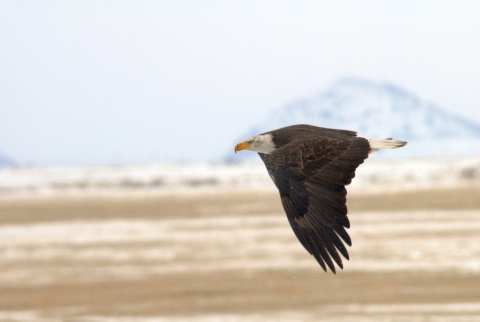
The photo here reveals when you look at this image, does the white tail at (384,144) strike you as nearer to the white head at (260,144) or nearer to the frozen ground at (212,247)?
the white head at (260,144)

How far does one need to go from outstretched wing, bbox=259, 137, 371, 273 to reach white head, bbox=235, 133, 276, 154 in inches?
9.7

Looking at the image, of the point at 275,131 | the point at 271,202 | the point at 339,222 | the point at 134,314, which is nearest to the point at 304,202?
the point at 339,222

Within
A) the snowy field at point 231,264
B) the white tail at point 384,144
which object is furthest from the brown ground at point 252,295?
the white tail at point 384,144

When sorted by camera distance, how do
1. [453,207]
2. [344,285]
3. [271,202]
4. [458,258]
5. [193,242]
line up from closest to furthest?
[344,285] < [458,258] < [193,242] < [453,207] < [271,202]

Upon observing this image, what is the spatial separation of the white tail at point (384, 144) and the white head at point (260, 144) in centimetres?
75

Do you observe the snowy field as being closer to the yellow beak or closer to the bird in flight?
the yellow beak

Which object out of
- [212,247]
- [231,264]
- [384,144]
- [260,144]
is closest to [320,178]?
[384,144]

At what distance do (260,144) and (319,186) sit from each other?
2.43 ft

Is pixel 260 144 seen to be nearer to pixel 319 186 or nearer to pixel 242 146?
pixel 242 146

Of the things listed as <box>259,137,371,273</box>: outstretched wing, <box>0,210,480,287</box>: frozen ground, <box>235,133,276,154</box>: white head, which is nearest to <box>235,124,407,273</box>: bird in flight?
<box>259,137,371,273</box>: outstretched wing

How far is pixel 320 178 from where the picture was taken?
5.80 meters

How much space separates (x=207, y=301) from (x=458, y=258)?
449 centimetres

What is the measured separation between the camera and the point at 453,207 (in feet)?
71.2

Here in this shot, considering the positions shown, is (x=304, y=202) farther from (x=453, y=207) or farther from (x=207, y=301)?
(x=453, y=207)
